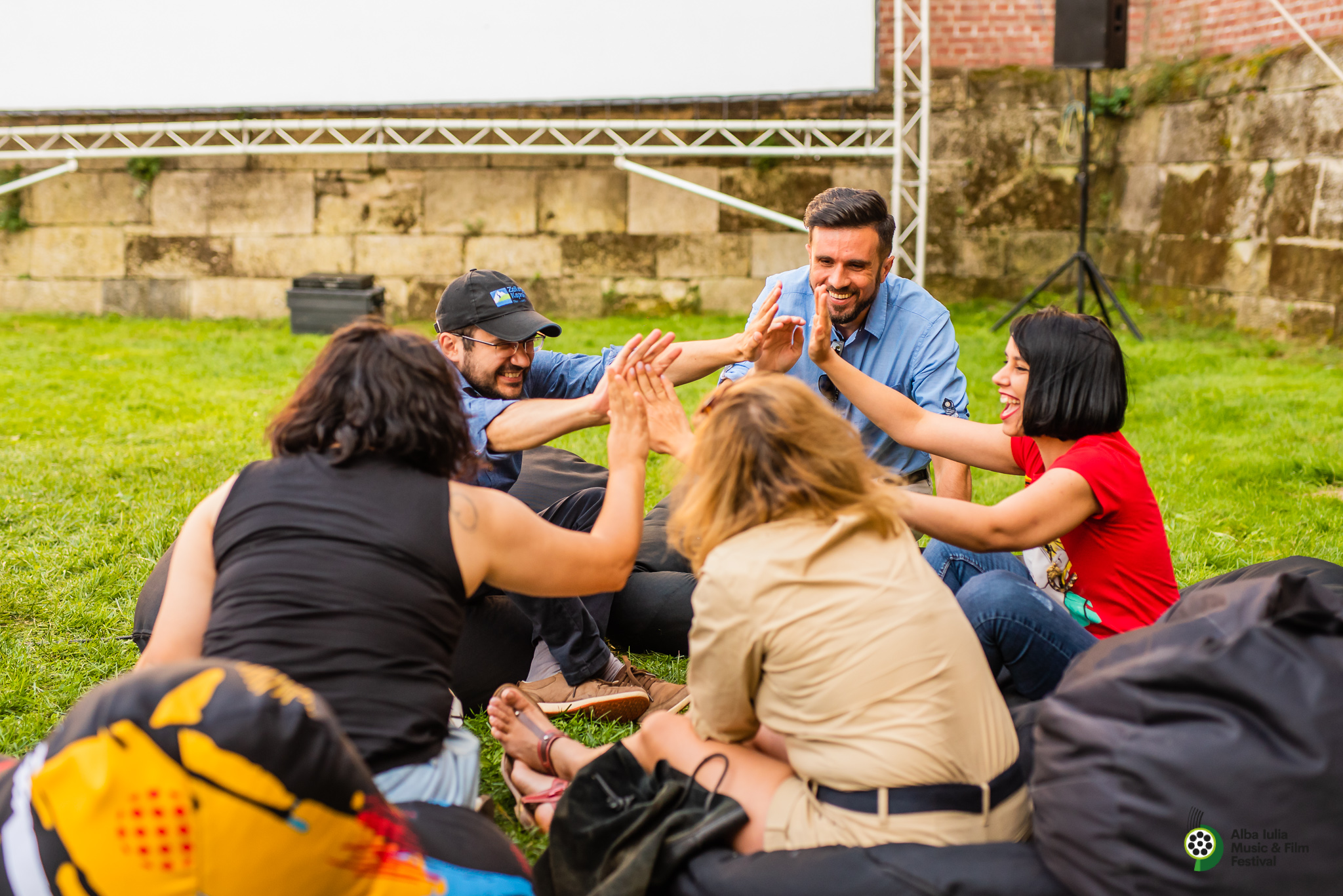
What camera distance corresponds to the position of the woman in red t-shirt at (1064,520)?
2.49 meters

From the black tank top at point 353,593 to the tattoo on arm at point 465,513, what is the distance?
19 mm

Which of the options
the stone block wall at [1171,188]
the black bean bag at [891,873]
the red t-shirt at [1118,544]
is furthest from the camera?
the stone block wall at [1171,188]

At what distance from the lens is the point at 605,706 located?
294 centimetres

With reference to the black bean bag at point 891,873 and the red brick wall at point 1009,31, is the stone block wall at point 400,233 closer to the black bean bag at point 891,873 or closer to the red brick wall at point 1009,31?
the red brick wall at point 1009,31

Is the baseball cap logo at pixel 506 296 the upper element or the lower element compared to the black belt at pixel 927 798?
upper

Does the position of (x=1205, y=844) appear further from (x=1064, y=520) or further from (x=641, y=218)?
(x=641, y=218)

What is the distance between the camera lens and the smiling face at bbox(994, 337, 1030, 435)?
2678 millimetres

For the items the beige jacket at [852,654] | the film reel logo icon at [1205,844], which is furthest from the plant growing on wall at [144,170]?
the film reel logo icon at [1205,844]

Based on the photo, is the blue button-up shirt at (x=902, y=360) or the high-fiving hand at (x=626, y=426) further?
the blue button-up shirt at (x=902, y=360)

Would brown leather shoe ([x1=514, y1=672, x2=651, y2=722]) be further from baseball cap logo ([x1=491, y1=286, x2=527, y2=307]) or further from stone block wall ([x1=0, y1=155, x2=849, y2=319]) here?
stone block wall ([x1=0, y1=155, x2=849, y2=319])

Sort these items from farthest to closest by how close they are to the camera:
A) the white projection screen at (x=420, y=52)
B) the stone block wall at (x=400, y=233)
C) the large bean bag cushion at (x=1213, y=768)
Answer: the stone block wall at (x=400, y=233), the white projection screen at (x=420, y=52), the large bean bag cushion at (x=1213, y=768)

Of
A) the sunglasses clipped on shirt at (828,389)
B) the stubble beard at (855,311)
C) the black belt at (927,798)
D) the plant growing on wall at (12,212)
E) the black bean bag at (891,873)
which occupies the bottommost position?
the black bean bag at (891,873)

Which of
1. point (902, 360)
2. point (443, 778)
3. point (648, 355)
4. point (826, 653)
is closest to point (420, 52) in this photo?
point (902, 360)

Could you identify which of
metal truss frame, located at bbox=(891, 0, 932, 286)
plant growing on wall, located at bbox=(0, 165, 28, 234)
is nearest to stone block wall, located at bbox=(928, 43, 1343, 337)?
metal truss frame, located at bbox=(891, 0, 932, 286)
